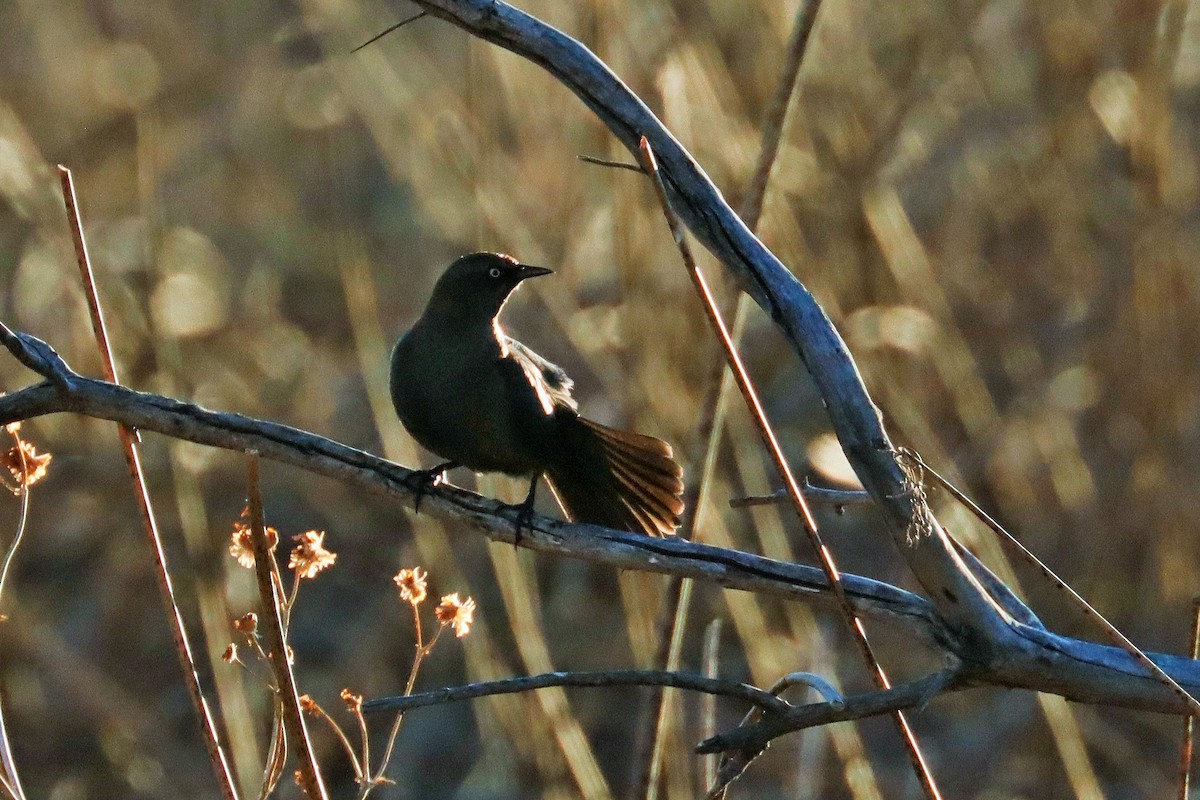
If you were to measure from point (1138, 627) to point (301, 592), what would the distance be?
12.6 ft

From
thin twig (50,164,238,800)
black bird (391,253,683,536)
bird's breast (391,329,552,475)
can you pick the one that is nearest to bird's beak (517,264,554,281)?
black bird (391,253,683,536)

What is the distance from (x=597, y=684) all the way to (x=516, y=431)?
170 cm

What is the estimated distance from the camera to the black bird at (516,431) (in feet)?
11.6

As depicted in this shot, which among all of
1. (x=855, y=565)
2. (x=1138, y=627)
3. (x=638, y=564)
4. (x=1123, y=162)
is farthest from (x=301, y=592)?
(x=638, y=564)

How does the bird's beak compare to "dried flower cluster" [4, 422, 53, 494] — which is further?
the bird's beak

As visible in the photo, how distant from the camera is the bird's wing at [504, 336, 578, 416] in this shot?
3.71 meters

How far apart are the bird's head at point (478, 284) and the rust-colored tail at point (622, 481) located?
1.59 feet

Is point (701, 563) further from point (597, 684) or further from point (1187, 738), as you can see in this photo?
Result: point (1187, 738)

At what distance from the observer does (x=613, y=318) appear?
5.66 meters

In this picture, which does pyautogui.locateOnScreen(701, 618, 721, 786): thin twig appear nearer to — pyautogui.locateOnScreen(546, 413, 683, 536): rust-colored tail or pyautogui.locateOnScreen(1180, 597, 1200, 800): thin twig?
pyautogui.locateOnScreen(546, 413, 683, 536): rust-colored tail

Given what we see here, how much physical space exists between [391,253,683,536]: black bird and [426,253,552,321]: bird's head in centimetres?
4

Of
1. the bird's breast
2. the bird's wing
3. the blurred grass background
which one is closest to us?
the bird's breast

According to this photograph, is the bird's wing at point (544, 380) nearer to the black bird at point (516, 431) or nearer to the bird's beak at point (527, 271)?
the black bird at point (516, 431)

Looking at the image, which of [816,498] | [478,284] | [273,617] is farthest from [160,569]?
[478,284]
